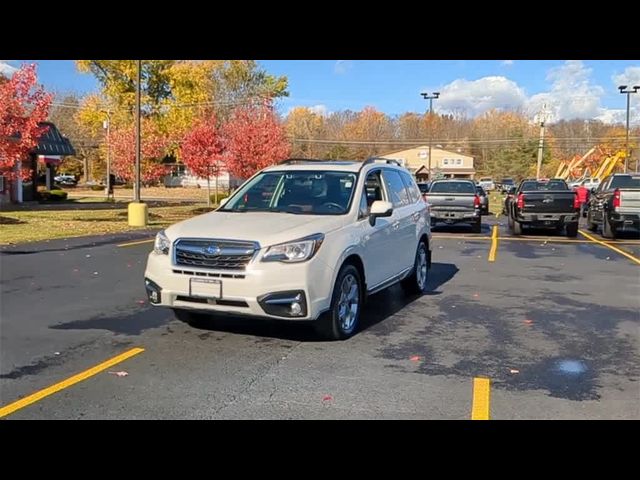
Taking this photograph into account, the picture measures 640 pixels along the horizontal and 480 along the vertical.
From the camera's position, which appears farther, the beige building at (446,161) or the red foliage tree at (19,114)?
the beige building at (446,161)

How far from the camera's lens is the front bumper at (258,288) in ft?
18.1

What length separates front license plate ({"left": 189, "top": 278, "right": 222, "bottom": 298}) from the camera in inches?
220

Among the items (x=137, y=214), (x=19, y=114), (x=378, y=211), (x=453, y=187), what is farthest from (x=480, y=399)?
(x=19, y=114)

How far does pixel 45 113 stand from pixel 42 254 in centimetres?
910

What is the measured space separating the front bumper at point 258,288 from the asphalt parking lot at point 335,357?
16.6 inches

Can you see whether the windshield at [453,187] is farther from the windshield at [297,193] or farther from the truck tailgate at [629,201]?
the windshield at [297,193]

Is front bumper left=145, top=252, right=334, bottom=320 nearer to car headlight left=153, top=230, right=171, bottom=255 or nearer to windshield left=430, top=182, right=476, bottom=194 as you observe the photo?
car headlight left=153, top=230, right=171, bottom=255

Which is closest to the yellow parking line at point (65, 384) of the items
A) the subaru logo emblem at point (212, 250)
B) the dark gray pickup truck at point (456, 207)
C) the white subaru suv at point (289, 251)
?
the white subaru suv at point (289, 251)

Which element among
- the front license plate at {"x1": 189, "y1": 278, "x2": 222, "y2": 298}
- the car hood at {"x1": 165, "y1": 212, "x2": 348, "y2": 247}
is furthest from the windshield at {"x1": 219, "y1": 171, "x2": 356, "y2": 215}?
the front license plate at {"x1": 189, "y1": 278, "x2": 222, "y2": 298}

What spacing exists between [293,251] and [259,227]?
52 centimetres

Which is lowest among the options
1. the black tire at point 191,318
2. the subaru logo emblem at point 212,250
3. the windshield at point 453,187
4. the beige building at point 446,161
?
the black tire at point 191,318

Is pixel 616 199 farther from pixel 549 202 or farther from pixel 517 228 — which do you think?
pixel 517 228

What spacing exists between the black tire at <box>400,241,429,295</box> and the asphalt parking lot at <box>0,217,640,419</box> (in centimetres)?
18
